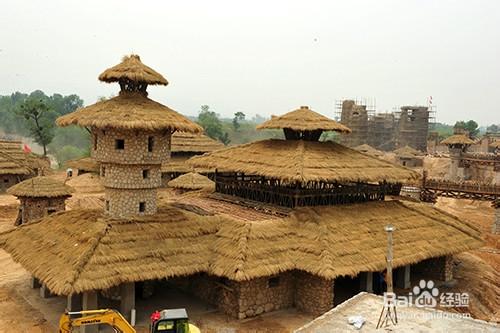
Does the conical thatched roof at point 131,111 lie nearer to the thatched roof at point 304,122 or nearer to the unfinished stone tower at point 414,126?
the thatched roof at point 304,122

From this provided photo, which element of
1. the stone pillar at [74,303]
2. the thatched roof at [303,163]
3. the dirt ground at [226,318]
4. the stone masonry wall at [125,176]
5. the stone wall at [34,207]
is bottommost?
the dirt ground at [226,318]

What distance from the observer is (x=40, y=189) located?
27859 mm

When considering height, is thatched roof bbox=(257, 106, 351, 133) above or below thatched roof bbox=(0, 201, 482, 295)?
above

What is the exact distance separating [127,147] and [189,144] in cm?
2891

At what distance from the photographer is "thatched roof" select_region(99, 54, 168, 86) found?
1836cm

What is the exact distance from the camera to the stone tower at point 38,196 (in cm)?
2762

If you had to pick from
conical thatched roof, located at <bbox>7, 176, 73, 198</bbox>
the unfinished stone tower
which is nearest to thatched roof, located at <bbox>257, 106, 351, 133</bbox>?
conical thatched roof, located at <bbox>7, 176, 73, 198</bbox>

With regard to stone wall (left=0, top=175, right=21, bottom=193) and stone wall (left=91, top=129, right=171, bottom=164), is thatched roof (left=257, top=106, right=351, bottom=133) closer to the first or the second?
stone wall (left=91, top=129, right=171, bottom=164)

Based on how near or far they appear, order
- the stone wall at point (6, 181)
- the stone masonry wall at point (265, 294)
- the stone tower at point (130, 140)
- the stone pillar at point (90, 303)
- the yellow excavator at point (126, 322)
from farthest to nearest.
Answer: the stone wall at point (6, 181) → the stone tower at point (130, 140) → the stone masonry wall at point (265, 294) → the stone pillar at point (90, 303) → the yellow excavator at point (126, 322)

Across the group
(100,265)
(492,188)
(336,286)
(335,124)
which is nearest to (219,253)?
(100,265)

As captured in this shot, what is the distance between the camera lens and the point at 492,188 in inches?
1355

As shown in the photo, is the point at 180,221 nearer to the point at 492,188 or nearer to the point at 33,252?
the point at 33,252

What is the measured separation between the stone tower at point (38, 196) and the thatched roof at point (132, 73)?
38.7 feet

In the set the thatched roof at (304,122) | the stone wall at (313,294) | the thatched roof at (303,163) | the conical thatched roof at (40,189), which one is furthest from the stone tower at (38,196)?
the stone wall at (313,294)
